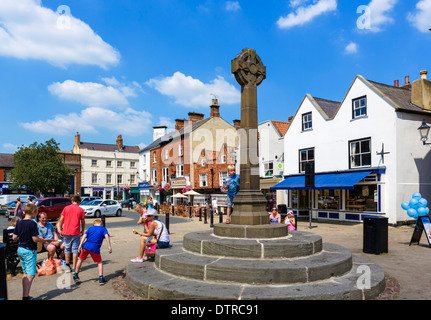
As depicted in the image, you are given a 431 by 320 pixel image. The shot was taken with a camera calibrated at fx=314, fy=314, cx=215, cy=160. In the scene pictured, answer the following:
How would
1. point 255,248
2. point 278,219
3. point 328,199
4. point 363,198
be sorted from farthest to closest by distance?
point 328,199, point 363,198, point 278,219, point 255,248

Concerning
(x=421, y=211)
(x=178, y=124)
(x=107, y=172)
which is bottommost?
(x=421, y=211)

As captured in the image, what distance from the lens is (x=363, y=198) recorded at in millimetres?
18812

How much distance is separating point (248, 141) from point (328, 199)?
14961 millimetres

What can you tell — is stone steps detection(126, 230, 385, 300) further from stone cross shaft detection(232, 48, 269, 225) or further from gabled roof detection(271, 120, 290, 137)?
gabled roof detection(271, 120, 290, 137)

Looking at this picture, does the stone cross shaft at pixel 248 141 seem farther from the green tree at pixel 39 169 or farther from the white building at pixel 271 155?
the green tree at pixel 39 169

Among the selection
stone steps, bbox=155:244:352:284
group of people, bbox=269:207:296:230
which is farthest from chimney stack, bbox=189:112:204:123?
stone steps, bbox=155:244:352:284

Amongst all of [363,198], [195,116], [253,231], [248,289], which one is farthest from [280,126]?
[248,289]

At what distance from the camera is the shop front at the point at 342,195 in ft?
57.9

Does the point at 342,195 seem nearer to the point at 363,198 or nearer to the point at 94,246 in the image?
the point at 363,198

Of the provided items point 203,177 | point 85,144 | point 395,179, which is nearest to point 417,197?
point 395,179

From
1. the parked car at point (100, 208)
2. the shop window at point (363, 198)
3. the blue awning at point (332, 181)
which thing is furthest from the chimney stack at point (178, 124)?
the shop window at point (363, 198)

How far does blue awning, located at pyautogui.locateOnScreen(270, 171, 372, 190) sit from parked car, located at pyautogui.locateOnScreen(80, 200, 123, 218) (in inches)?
579

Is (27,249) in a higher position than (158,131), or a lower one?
lower

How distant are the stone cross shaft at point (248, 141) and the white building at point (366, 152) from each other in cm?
899
